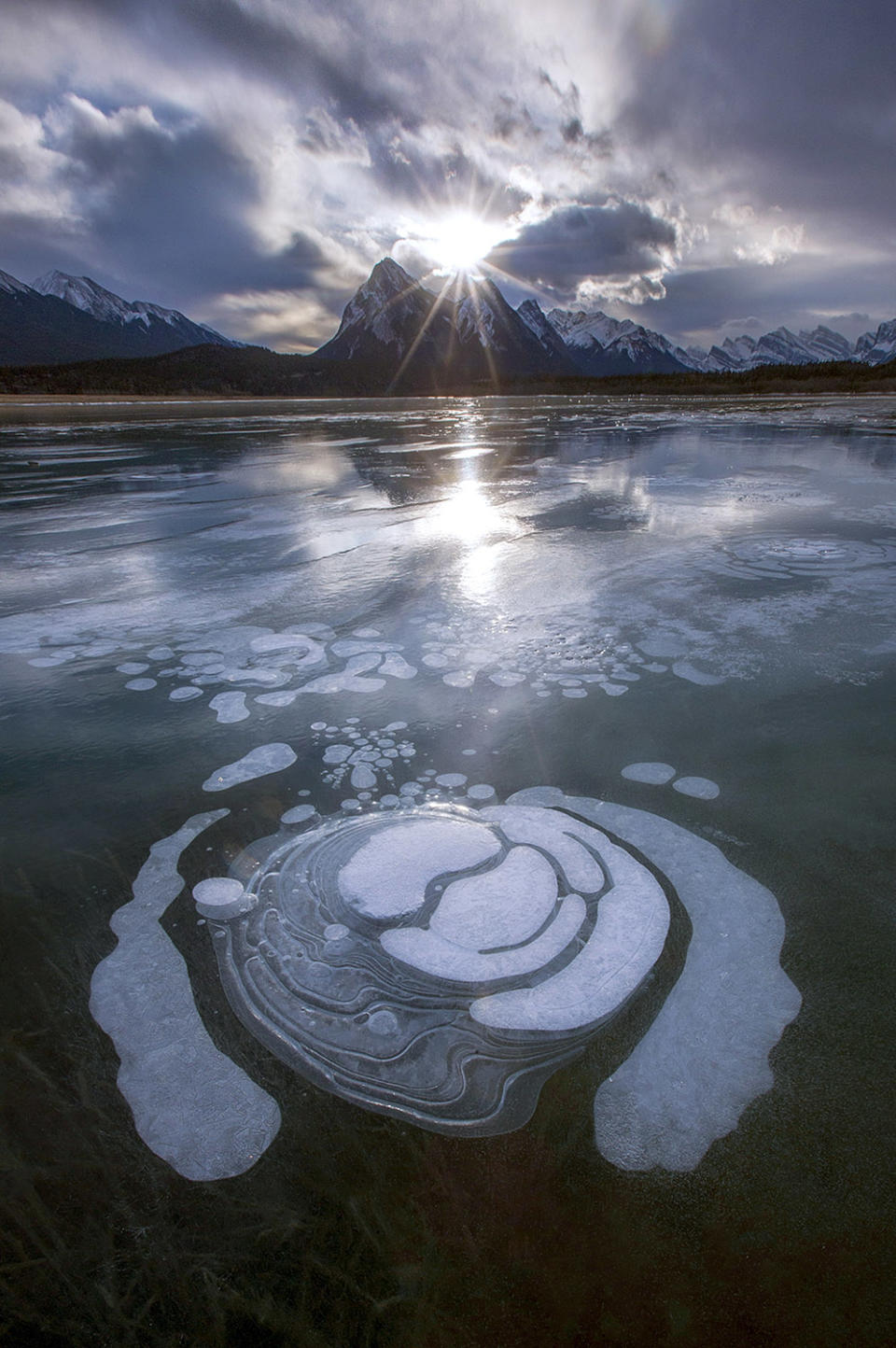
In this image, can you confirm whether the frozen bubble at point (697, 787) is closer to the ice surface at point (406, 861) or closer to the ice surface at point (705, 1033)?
the ice surface at point (705, 1033)

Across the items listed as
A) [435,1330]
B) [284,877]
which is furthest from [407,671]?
[435,1330]

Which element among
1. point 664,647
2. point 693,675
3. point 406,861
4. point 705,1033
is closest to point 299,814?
point 406,861

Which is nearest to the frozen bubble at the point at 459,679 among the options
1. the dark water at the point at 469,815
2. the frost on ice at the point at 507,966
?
the dark water at the point at 469,815

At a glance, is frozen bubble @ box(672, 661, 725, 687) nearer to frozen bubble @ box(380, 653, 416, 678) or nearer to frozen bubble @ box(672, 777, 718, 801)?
frozen bubble @ box(672, 777, 718, 801)

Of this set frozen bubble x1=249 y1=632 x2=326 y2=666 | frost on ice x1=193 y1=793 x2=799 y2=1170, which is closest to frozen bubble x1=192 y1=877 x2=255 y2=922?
frost on ice x1=193 y1=793 x2=799 y2=1170

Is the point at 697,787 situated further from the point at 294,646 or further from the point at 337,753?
the point at 294,646
